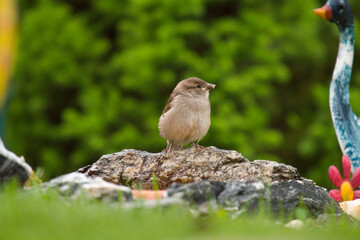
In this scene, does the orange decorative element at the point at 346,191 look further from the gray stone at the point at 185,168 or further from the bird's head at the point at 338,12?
the bird's head at the point at 338,12

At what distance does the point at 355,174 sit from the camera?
546cm

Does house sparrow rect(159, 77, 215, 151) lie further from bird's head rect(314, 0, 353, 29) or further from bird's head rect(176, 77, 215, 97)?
bird's head rect(314, 0, 353, 29)

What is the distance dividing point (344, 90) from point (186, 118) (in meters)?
1.63

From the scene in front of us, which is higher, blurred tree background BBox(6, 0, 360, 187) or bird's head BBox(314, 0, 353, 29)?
bird's head BBox(314, 0, 353, 29)

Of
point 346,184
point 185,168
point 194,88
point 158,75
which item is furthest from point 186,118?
point 158,75

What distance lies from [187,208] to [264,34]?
8.30 metres

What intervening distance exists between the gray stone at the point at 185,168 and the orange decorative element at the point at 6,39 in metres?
1.20

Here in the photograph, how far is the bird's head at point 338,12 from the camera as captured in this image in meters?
6.18

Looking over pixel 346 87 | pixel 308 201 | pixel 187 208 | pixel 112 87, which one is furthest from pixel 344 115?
pixel 112 87

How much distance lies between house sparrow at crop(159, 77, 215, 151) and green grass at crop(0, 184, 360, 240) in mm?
1774

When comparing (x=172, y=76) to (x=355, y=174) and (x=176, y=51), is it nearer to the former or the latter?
(x=176, y=51)

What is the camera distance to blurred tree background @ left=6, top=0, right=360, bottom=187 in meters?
11.0

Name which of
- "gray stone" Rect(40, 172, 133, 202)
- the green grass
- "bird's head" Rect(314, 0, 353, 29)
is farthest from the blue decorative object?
"gray stone" Rect(40, 172, 133, 202)

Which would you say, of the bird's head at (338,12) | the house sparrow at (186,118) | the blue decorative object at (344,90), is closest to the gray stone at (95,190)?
the house sparrow at (186,118)
